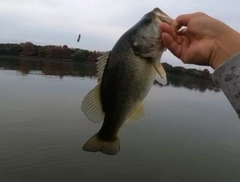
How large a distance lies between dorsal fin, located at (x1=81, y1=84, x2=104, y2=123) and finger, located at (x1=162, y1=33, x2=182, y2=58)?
1.87 ft

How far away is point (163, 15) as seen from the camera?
Answer: 2.03 m

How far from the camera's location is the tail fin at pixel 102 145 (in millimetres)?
2047

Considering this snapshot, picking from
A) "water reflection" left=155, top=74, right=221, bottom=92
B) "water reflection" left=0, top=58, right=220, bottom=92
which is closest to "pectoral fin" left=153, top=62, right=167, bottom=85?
"water reflection" left=155, top=74, right=221, bottom=92

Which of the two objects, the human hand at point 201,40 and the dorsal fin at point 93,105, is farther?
the dorsal fin at point 93,105

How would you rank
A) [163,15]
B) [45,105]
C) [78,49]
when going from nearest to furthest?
[163,15] < [45,105] < [78,49]

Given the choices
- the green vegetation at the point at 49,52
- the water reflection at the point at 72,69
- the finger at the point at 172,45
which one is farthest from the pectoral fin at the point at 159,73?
the green vegetation at the point at 49,52

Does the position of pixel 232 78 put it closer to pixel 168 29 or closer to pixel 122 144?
pixel 168 29

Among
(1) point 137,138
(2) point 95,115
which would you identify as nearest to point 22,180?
(1) point 137,138

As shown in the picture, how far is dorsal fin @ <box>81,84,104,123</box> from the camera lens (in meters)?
2.04

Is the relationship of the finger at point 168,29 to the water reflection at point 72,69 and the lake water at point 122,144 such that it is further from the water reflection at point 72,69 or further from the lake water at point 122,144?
the water reflection at point 72,69

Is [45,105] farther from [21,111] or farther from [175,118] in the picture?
[175,118]

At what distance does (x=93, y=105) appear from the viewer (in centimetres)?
206

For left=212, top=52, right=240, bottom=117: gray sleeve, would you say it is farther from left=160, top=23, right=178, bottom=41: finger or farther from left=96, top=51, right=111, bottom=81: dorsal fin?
left=96, top=51, right=111, bottom=81: dorsal fin

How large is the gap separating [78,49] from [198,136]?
31965mm
